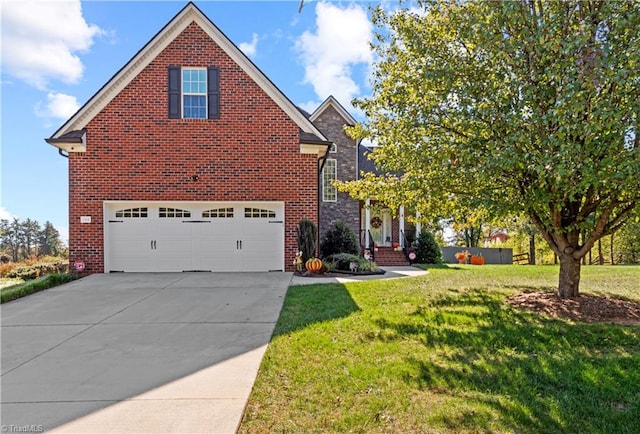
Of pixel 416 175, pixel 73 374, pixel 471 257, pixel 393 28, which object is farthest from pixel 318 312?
pixel 471 257

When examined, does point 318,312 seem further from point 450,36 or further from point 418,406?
point 450,36

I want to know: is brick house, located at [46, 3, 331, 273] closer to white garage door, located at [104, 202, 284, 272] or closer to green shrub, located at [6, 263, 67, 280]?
white garage door, located at [104, 202, 284, 272]

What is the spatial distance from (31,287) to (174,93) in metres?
6.99

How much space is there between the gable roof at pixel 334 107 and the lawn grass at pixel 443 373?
13.9 meters

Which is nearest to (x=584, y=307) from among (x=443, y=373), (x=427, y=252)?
(x=443, y=373)

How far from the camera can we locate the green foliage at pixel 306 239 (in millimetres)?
12180

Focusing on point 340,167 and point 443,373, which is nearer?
point 443,373

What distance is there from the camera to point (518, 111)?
5.86 meters

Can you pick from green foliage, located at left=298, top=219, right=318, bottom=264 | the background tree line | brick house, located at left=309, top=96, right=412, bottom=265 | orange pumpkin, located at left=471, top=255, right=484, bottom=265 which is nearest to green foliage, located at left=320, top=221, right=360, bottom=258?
brick house, located at left=309, top=96, right=412, bottom=265

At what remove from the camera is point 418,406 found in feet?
10.9

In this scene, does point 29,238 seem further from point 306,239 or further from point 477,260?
point 477,260

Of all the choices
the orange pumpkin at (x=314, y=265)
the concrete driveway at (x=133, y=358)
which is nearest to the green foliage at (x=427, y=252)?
the orange pumpkin at (x=314, y=265)

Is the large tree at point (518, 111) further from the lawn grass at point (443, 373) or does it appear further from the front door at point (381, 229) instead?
the front door at point (381, 229)

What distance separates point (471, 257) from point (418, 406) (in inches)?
738
